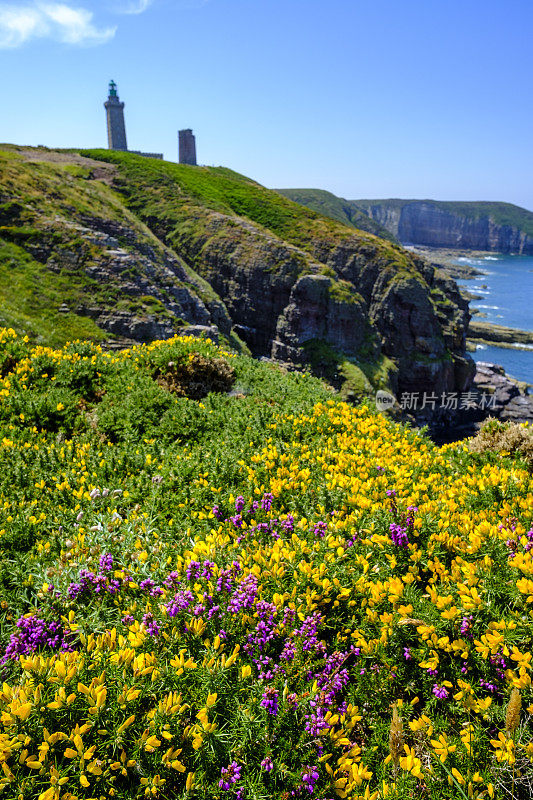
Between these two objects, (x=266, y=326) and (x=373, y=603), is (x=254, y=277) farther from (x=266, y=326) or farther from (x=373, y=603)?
(x=373, y=603)

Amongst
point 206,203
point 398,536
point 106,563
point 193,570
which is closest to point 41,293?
point 106,563

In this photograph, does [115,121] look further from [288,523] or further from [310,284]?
[288,523]

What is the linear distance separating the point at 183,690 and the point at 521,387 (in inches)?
3571

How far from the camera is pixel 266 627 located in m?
3.38

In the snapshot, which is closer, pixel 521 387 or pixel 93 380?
pixel 93 380

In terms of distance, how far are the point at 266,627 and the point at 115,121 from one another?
159 meters

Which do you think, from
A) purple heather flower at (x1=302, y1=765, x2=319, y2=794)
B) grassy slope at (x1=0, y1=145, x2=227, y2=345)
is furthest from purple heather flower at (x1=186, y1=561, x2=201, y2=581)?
grassy slope at (x1=0, y1=145, x2=227, y2=345)

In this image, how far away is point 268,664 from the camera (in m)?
3.22

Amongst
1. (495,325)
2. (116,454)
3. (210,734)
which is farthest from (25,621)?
(495,325)

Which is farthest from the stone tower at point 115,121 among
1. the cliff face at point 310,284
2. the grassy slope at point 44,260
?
the grassy slope at point 44,260

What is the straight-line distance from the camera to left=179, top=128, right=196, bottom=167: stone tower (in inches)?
5290

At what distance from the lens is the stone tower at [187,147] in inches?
5290

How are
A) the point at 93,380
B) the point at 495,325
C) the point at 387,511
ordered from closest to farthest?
the point at 387,511
the point at 93,380
the point at 495,325

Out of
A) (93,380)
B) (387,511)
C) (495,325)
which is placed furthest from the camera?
(495,325)
